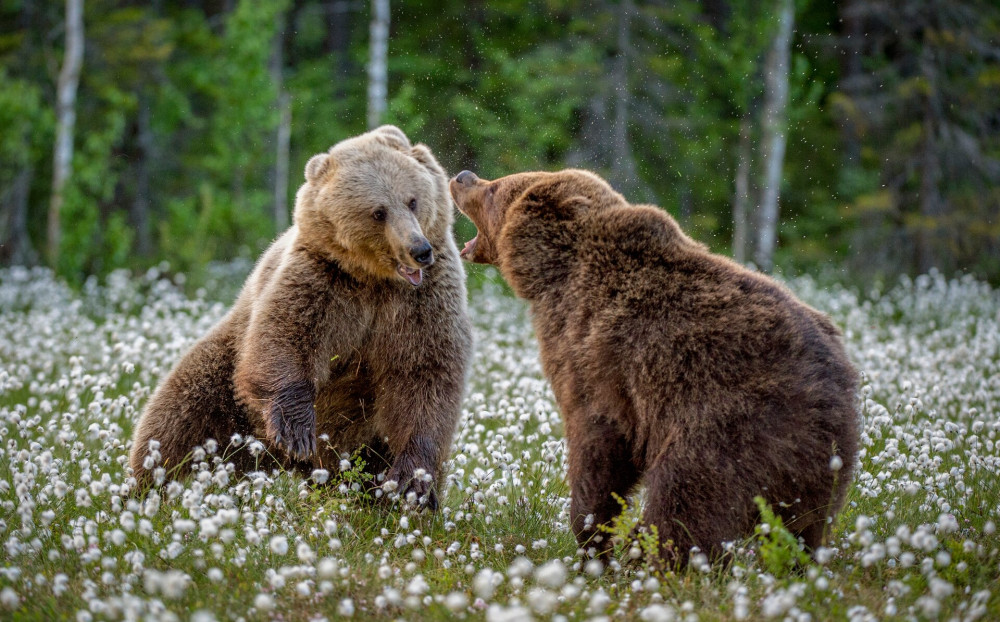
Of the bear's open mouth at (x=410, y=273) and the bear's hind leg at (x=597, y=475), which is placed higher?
the bear's open mouth at (x=410, y=273)

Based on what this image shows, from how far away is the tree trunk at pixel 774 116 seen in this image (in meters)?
15.6

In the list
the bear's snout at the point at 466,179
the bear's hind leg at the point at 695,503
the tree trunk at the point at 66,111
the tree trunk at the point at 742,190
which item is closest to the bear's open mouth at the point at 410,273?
the bear's snout at the point at 466,179

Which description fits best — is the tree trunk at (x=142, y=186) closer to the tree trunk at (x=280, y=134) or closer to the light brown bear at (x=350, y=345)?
the tree trunk at (x=280, y=134)

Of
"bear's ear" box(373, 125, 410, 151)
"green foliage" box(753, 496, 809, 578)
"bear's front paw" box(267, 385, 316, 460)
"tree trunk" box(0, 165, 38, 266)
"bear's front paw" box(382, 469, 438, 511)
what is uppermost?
"bear's ear" box(373, 125, 410, 151)

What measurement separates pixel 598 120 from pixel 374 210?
11.0m

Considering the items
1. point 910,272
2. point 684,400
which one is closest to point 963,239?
point 910,272

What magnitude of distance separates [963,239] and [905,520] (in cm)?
1144

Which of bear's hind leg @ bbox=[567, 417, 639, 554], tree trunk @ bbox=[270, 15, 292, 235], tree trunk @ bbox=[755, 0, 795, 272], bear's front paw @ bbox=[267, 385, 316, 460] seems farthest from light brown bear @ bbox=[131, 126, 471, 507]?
tree trunk @ bbox=[270, 15, 292, 235]

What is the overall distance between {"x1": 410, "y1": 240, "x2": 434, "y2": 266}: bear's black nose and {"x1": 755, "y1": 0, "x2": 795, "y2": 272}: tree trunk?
11.7 m

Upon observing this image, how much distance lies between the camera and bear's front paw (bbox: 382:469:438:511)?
429cm

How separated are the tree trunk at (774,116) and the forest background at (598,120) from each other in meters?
0.04

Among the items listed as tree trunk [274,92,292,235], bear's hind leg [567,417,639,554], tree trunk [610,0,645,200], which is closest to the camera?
bear's hind leg [567,417,639,554]

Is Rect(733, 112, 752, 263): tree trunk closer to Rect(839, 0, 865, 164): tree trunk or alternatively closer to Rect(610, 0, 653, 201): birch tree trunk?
Rect(839, 0, 865, 164): tree trunk

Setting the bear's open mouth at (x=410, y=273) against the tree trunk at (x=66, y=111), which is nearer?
the bear's open mouth at (x=410, y=273)
